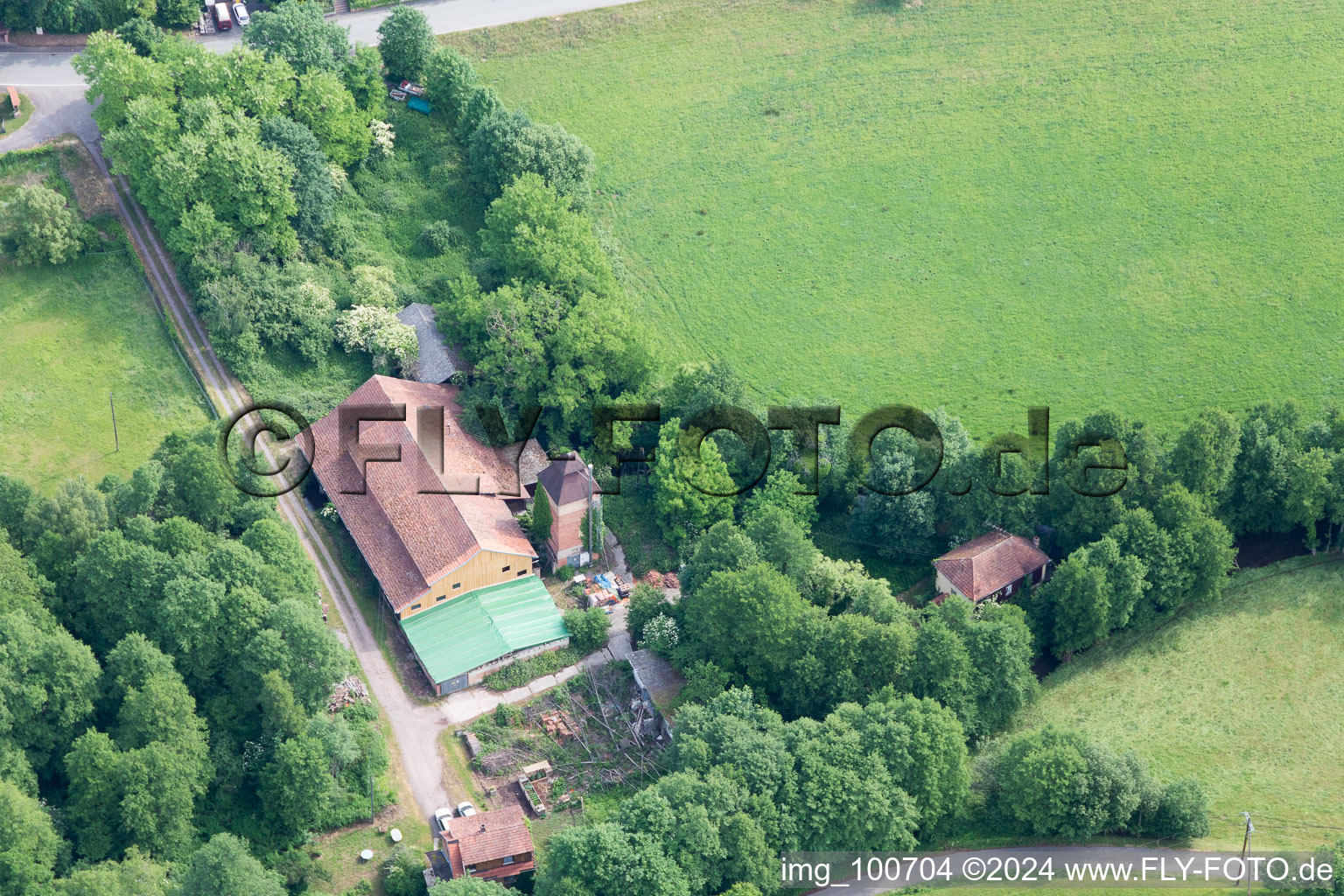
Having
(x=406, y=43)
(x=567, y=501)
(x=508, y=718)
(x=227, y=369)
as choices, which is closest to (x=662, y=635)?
(x=508, y=718)

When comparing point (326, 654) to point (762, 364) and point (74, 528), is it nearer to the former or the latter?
point (74, 528)

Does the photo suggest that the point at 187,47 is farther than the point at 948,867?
Yes

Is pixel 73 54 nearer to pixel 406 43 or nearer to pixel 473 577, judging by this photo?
pixel 406 43

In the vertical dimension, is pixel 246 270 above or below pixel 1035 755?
above

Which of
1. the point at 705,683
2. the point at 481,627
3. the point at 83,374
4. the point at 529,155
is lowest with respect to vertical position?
the point at 705,683

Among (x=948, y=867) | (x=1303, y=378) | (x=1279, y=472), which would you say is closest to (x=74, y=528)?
(x=948, y=867)

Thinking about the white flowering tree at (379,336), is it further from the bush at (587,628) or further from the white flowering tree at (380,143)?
the bush at (587,628)
